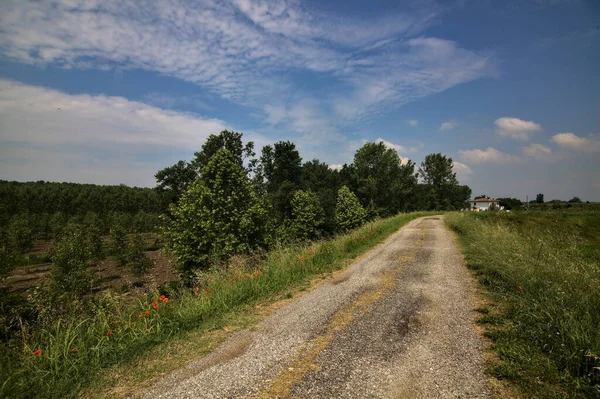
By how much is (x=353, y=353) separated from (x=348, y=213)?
39.6m

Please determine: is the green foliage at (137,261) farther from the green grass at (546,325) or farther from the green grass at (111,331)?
the green grass at (546,325)

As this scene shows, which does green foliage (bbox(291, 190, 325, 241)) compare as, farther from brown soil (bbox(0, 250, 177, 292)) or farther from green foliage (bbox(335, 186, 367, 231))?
brown soil (bbox(0, 250, 177, 292))

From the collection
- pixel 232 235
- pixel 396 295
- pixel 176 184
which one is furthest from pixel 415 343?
pixel 176 184

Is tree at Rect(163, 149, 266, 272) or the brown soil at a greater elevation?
tree at Rect(163, 149, 266, 272)

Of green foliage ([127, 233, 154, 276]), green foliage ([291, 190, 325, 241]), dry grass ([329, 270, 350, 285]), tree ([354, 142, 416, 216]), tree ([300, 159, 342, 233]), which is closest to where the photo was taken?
dry grass ([329, 270, 350, 285])

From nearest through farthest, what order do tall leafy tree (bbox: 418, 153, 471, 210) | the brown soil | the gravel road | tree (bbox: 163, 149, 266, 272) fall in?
the gravel road → tree (bbox: 163, 149, 266, 272) → the brown soil → tall leafy tree (bbox: 418, 153, 471, 210)

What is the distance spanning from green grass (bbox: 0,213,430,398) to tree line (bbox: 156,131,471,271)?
6.60 meters

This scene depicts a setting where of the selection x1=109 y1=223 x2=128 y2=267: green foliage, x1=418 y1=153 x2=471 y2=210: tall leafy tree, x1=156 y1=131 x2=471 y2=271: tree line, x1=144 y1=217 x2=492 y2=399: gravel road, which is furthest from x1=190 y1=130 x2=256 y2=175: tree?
x1=418 y1=153 x2=471 y2=210: tall leafy tree

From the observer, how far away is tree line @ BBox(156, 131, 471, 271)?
1786 centimetres

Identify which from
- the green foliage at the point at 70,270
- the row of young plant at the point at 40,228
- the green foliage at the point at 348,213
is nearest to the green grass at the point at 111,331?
the row of young plant at the point at 40,228

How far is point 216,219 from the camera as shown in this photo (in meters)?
18.0

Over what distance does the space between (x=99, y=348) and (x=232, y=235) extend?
13.4 meters

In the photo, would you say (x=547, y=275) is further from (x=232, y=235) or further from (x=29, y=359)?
(x=232, y=235)

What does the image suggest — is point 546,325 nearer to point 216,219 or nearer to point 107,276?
point 216,219
